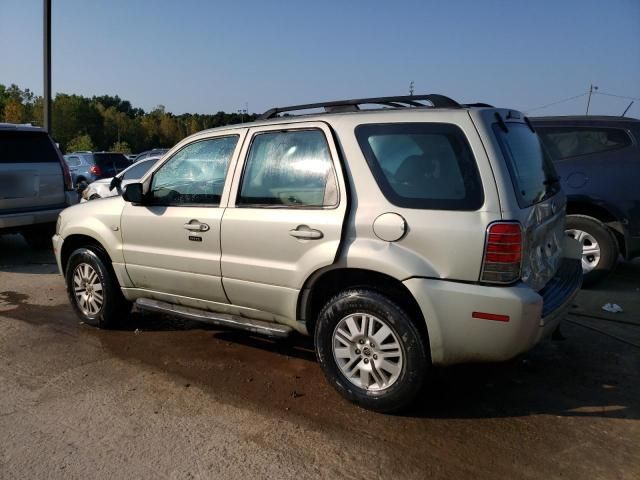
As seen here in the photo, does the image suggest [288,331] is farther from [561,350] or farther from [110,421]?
[561,350]

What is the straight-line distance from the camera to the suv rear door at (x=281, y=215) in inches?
134

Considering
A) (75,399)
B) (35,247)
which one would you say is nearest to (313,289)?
(75,399)

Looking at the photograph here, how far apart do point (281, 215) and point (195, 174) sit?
1.02 meters

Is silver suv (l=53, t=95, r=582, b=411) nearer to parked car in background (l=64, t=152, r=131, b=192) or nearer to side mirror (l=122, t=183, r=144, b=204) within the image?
side mirror (l=122, t=183, r=144, b=204)

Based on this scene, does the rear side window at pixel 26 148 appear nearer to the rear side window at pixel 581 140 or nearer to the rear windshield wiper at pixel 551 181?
the rear side window at pixel 581 140

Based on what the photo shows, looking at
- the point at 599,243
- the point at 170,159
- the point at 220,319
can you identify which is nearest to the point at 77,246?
the point at 170,159

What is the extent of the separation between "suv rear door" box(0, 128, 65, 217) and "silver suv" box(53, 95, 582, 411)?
4.27 metres

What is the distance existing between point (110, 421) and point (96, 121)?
A: 95934 mm

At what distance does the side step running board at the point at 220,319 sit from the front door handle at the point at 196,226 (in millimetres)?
657

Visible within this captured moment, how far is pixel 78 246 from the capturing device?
5.07 metres

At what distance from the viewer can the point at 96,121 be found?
294 feet

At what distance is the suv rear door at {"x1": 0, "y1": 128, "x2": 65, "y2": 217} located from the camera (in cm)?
755

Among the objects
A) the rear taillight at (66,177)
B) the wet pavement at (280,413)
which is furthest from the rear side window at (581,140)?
the rear taillight at (66,177)

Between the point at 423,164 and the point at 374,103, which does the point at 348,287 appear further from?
the point at 374,103
